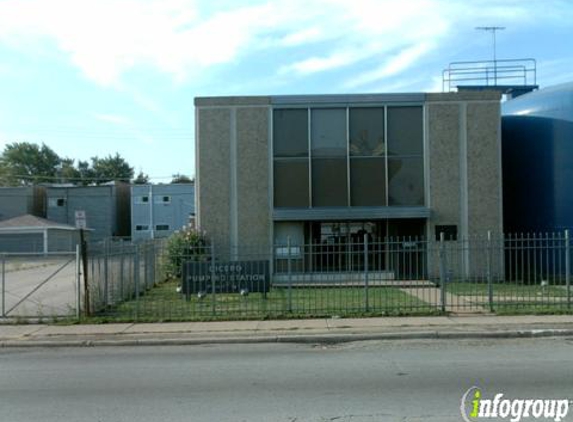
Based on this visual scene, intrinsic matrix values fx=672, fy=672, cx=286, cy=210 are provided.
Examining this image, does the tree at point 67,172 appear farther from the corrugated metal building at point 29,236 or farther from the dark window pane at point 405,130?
the dark window pane at point 405,130

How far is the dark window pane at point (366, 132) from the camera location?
2438 cm

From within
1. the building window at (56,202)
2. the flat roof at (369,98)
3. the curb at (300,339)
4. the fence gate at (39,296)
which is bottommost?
the curb at (300,339)

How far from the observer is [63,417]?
6809 mm

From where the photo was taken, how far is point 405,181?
80.3 ft

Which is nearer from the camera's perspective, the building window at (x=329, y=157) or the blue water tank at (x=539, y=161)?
the building window at (x=329, y=157)

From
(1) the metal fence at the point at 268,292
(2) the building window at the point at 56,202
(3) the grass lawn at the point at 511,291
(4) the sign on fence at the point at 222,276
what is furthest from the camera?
(2) the building window at the point at 56,202

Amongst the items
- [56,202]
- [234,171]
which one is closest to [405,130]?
[234,171]

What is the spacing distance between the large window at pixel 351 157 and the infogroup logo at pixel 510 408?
17183 mm

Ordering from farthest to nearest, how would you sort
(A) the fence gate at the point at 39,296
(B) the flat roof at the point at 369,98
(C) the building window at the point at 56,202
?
1. (C) the building window at the point at 56,202
2. (B) the flat roof at the point at 369,98
3. (A) the fence gate at the point at 39,296

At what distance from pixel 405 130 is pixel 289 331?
13.3 meters

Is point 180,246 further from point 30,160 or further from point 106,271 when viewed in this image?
point 30,160

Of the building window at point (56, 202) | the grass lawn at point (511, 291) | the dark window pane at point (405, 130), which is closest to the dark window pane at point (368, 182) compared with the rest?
the dark window pane at point (405, 130)

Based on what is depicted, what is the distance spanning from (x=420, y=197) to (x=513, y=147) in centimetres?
529

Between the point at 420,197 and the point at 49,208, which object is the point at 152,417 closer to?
the point at 420,197
